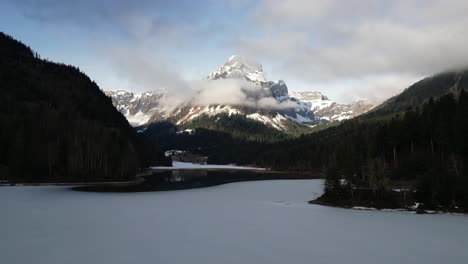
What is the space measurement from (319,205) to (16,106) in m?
116

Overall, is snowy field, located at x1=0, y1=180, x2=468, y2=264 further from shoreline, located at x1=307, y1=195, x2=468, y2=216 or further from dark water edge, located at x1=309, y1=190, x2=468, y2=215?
dark water edge, located at x1=309, y1=190, x2=468, y2=215

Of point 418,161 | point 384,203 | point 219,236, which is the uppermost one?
point 418,161

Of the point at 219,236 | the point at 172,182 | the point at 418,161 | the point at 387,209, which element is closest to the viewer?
the point at 219,236

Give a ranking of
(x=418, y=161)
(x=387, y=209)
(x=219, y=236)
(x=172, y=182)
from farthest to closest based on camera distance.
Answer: (x=172, y=182)
(x=418, y=161)
(x=387, y=209)
(x=219, y=236)

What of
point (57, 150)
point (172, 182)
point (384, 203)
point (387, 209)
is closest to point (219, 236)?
point (387, 209)

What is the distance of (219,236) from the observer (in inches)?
1169

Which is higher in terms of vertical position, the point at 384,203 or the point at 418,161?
the point at 418,161

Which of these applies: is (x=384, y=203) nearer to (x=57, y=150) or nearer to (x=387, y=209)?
(x=387, y=209)

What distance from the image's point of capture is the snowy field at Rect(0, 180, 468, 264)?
23.1 meters

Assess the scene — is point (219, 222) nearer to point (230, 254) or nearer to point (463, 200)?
point (230, 254)

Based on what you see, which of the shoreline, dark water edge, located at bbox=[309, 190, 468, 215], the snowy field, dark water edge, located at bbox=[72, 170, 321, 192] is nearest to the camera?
the snowy field

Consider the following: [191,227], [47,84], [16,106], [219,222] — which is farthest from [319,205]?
[47,84]

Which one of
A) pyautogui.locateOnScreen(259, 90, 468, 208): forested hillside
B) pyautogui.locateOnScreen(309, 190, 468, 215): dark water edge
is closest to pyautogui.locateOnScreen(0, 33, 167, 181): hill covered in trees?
pyautogui.locateOnScreen(259, 90, 468, 208): forested hillside

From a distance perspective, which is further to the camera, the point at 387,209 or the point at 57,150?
the point at 57,150
